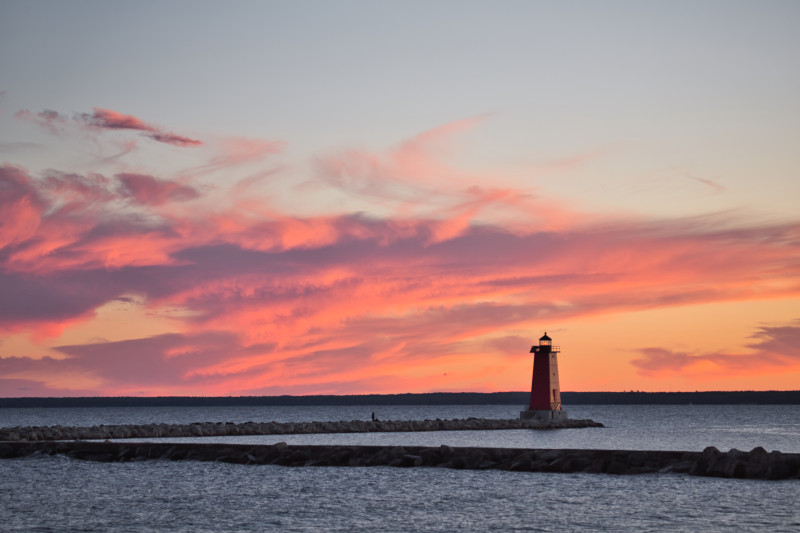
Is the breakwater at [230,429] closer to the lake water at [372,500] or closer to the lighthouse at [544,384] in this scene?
the lighthouse at [544,384]

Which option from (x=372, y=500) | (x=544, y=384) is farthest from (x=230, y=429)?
(x=372, y=500)

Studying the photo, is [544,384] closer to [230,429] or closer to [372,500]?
[230,429]

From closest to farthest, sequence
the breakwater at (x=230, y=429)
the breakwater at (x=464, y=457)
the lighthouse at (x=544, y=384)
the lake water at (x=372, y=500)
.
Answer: the lake water at (x=372, y=500)
the breakwater at (x=464, y=457)
the breakwater at (x=230, y=429)
the lighthouse at (x=544, y=384)

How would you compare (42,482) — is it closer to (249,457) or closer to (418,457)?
(249,457)

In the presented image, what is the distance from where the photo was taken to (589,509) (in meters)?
23.3

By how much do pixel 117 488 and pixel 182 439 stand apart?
22008 millimetres

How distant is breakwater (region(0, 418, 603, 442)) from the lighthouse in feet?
2.11

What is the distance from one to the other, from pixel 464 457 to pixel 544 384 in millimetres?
32758

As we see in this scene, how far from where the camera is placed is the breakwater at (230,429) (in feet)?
157

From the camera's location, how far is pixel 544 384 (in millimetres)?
63312

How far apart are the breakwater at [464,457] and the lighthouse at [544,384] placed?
2959 cm

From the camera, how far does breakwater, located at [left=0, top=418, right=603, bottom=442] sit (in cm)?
4784

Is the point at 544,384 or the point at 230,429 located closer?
the point at 230,429

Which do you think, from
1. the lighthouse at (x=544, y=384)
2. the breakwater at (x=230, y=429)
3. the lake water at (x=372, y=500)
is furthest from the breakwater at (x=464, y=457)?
the lighthouse at (x=544, y=384)
